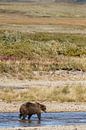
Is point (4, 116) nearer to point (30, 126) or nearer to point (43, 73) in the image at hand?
point (30, 126)

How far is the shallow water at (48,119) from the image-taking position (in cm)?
1792

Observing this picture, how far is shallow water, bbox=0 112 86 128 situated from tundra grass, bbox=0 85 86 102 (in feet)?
10.7

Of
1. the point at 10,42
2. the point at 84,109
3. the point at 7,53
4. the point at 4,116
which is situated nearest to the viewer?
the point at 4,116

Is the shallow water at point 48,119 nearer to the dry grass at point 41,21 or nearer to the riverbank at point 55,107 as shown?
the riverbank at point 55,107

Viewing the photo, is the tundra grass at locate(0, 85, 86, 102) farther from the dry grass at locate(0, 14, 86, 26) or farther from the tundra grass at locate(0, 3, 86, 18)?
the tundra grass at locate(0, 3, 86, 18)

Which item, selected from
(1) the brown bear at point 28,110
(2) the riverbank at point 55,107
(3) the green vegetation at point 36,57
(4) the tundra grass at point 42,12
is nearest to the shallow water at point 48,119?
(1) the brown bear at point 28,110

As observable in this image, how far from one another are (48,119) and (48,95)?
5.18 metres

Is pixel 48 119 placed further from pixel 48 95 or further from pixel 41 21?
pixel 41 21

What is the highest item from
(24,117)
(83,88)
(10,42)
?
(24,117)

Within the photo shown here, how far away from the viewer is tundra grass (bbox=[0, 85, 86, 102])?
2352 cm

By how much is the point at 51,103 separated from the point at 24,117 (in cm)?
420

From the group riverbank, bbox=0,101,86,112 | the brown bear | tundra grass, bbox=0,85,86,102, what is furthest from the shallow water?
tundra grass, bbox=0,85,86,102

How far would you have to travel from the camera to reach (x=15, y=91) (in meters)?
25.2

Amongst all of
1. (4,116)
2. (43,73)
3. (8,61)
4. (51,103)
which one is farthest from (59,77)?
(4,116)
